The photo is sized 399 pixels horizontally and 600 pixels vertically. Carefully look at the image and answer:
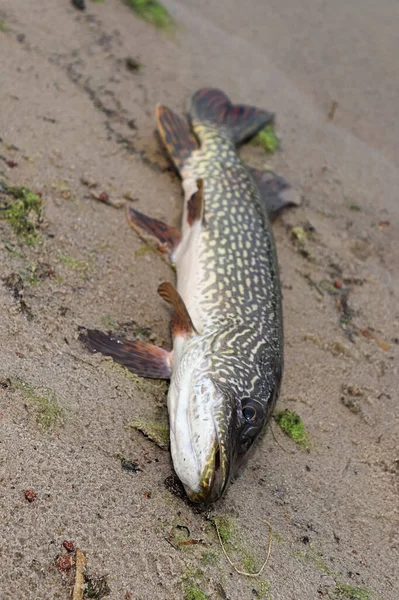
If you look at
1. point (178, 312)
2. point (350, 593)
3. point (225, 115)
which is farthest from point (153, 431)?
point (225, 115)

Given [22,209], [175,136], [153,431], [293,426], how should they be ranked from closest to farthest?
[153,431] → [293,426] → [22,209] → [175,136]

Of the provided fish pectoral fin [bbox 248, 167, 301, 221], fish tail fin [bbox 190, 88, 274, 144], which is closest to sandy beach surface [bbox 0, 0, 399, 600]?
fish pectoral fin [bbox 248, 167, 301, 221]

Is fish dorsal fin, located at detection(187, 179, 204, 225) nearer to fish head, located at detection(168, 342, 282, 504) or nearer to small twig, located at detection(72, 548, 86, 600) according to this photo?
fish head, located at detection(168, 342, 282, 504)

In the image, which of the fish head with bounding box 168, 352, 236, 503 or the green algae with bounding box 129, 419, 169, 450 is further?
the green algae with bounding box 129, 419, 169, 450

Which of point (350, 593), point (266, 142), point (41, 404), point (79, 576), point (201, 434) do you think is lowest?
point (41, 404)

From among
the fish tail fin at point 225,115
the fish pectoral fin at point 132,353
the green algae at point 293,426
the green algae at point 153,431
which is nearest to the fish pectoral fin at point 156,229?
the fish pectoral fin at point 132,353

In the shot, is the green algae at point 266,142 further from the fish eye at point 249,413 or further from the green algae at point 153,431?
the green algae at point 153,431

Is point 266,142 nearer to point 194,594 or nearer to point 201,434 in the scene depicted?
point 201,434

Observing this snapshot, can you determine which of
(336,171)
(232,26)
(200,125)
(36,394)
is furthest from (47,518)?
(232,26)
